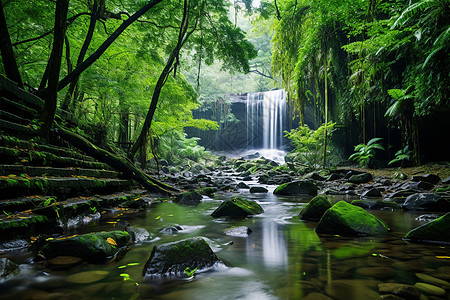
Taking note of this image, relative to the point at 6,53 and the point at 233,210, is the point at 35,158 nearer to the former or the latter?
the point at 6,53

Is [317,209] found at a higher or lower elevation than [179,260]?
higher

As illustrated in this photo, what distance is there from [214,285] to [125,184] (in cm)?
482

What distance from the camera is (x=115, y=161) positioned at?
5.88 m

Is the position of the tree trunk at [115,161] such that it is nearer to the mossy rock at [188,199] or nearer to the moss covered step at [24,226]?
the mossy rock at [188,199]

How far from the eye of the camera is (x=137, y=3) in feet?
20.6

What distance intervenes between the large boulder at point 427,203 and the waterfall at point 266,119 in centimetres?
2166

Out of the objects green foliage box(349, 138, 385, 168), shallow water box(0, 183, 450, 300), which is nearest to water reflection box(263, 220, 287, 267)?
shallow water box(0, 183, 450, 300)

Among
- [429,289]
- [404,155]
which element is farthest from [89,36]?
[404,155]

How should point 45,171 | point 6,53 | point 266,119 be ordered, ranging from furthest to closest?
point 266,119
point 6,53
point 45,171

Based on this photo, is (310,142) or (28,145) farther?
(310,142)

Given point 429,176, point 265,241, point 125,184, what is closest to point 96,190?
point 125,184

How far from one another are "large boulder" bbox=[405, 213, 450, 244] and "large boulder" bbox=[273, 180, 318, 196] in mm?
4716

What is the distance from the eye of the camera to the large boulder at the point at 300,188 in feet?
23.7

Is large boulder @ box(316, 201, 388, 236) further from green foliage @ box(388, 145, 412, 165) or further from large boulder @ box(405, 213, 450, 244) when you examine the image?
green foliage @ box(388, 145, 412, 165)
